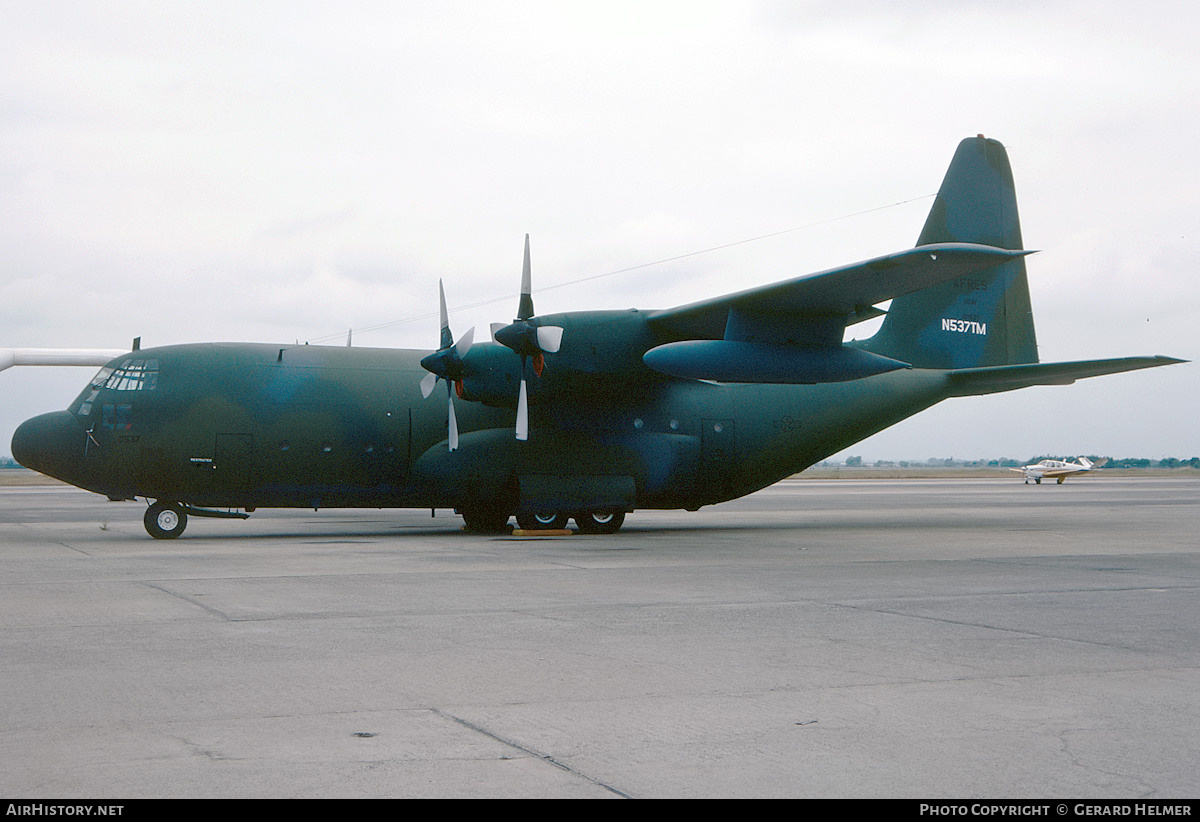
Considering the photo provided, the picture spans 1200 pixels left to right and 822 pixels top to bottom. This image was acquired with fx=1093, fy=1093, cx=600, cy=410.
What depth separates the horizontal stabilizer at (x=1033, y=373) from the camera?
2370 cm

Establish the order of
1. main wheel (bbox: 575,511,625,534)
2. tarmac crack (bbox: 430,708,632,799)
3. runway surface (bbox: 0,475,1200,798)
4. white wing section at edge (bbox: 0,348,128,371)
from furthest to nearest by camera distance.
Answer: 1. white wing section at edge (bbox: 0,348,128,371)
2. main wheel (bbox: 575,511,625,534)
3. runway surface (bbox: 0,475,1200,798)
4. tarmac crack (bbox: 430,708,632,799)

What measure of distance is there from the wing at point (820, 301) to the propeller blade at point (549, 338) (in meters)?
1.92

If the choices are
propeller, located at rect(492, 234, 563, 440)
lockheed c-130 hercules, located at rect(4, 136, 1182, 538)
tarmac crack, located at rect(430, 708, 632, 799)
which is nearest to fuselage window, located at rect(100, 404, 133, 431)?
lockheed c-130 hercules, located at rect(4, 136, 1182, 538)

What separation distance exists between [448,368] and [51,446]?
7.83m

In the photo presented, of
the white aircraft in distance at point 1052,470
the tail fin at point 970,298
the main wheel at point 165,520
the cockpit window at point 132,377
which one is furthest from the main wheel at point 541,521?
the white aircraft in distance at point 1052,470

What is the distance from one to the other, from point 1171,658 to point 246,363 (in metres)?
18.6

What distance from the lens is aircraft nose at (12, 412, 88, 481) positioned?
70.0 feet

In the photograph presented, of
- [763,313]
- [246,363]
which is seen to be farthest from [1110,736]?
[246,363]

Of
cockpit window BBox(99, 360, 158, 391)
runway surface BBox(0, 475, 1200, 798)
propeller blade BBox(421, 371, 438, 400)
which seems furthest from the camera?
propeller blade BBox(421, 371, 438, 400)

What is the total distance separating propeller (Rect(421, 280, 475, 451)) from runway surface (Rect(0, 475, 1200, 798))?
5.78 metres

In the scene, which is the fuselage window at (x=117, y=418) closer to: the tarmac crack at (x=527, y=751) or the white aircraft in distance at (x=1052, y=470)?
the tarmac crack at (x=527, y=751)

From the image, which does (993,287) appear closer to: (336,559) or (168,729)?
(336,559)

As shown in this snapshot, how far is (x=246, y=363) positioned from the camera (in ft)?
74.2

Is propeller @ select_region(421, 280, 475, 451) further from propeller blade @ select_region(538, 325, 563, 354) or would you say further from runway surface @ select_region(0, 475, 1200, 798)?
runway surface @ select_region(0, 475, 1200, 798)
